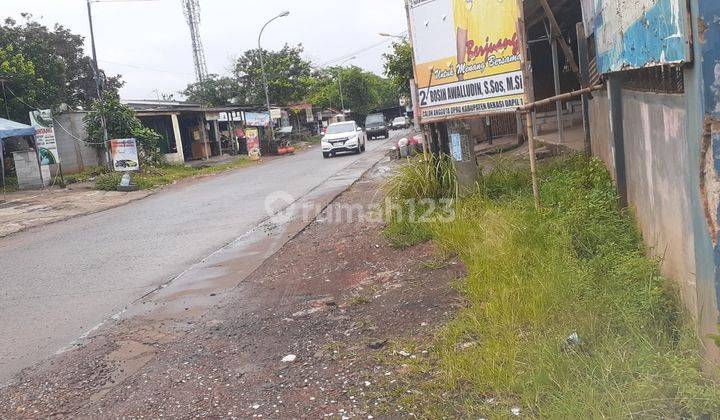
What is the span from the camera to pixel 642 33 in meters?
3.84

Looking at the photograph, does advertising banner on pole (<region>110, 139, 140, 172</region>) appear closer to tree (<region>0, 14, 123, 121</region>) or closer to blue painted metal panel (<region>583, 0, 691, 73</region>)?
tree (<region>0, 14, 123, 121</region>)

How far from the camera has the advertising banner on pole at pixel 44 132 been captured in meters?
21.0

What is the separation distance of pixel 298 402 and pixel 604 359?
1785 mm

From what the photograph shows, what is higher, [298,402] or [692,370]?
[692,370]

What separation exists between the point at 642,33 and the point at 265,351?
11.2ft

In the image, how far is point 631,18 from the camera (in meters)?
4.20

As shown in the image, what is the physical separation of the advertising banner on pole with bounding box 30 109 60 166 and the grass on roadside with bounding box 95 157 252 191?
6.03ft

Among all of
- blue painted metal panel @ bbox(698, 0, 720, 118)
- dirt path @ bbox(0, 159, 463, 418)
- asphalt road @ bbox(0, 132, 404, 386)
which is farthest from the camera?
asphalt road @ bbox(0, 132, 404, 386)

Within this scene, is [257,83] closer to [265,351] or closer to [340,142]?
[340,142]

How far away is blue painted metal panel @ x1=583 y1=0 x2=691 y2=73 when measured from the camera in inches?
116

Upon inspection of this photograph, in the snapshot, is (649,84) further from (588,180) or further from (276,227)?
(276,227)

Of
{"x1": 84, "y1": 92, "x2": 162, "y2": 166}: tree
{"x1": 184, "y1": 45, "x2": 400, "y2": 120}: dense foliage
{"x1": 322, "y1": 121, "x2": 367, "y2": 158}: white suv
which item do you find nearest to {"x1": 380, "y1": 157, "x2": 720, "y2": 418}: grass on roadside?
{"x1": 84, "y1": 92, "x2": 162, "y2": 166}: tree

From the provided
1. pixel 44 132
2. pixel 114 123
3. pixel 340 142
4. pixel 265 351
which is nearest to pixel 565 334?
pixel 265 351

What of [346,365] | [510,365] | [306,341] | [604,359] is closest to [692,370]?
[604,359]
